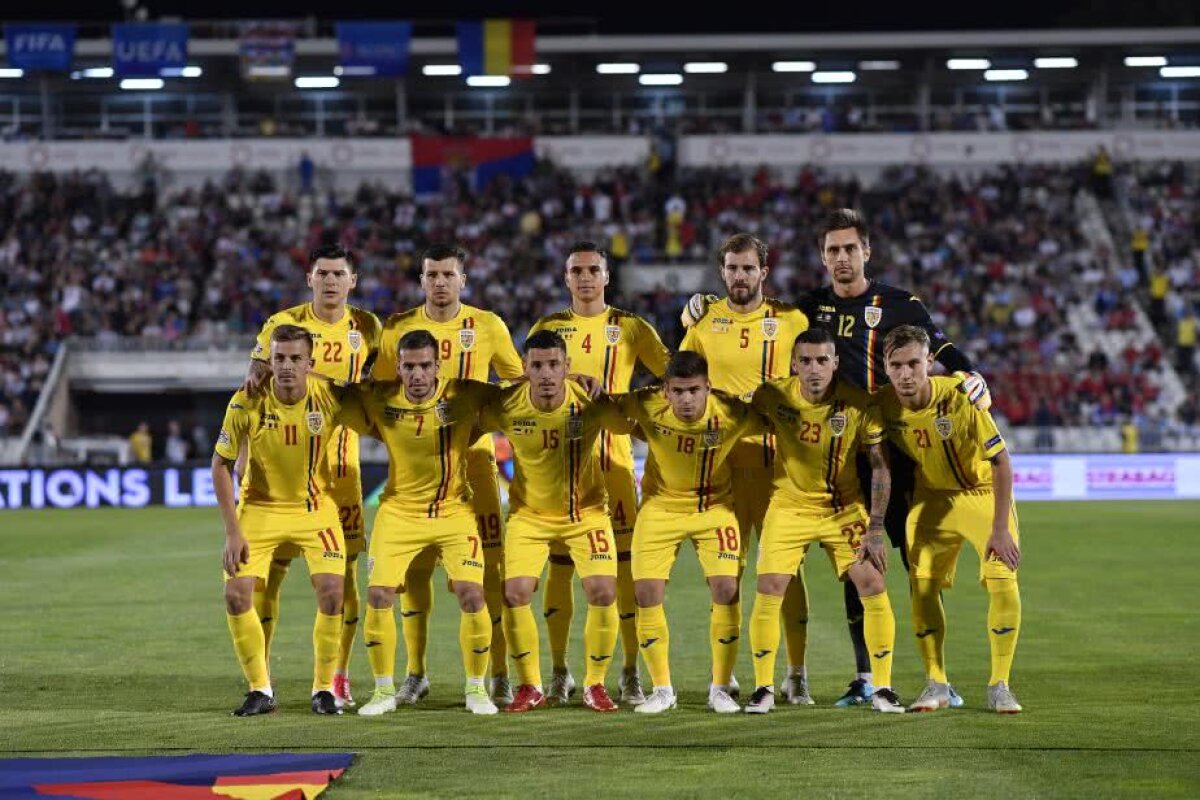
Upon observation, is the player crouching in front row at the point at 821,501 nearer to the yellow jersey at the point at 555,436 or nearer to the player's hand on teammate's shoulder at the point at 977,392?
the player's hand on teammate's shoulder at the point at 977,392

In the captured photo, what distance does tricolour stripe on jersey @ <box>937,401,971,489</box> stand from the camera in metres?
9.14

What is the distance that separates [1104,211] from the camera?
142 ft

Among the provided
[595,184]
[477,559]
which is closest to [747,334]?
[477,559]

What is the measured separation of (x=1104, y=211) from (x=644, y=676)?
118ft

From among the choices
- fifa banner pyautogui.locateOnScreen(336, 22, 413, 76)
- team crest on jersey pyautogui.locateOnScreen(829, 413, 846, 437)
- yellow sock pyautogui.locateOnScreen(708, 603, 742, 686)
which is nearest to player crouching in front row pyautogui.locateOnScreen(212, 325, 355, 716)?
yellow sock pyautogui.locateOnScreen(708, 603, 742, 686)

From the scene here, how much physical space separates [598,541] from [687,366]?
111cm

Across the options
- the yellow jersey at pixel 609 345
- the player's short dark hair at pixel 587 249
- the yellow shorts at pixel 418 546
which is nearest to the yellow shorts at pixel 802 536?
the yellow jersey at pixel 609 345

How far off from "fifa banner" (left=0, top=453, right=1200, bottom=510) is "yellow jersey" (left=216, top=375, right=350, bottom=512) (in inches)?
765

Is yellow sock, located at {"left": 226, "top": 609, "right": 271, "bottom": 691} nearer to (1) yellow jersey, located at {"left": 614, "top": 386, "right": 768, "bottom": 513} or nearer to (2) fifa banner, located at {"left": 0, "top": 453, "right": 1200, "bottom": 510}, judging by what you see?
(1) yellow jersey, located at {"left": 614, "top": 386, "right": 768, "bottom": 513}

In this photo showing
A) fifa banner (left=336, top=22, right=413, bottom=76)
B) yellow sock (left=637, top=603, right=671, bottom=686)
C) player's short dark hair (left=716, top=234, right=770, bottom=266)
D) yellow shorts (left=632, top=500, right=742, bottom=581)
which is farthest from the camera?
fifa banner (left=336, top=22, right=413, bottom=76)

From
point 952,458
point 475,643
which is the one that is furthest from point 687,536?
point 952,458

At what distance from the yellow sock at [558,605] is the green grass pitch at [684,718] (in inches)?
25.9

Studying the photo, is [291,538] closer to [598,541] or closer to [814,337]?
[598,541]

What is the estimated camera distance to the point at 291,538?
920cm
